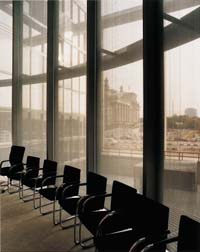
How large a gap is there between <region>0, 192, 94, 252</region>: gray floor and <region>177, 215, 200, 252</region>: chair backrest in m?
1.32

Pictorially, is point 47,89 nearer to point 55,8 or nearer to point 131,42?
point 55,8

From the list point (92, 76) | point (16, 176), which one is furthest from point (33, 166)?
point (92, 76)

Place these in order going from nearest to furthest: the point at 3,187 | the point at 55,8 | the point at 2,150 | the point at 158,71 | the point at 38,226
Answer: the point at 158,71 → the point at 38,226 → the point at 55,8 → the point at 3,187 → the point at 2,150

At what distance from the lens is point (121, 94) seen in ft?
11.1

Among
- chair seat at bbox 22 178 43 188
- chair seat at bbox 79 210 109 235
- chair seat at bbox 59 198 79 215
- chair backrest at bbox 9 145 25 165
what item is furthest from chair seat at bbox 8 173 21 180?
chair seat at bbox 79 210 109 235

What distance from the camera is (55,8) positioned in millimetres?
4988

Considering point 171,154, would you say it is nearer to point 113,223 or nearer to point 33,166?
point 113,223

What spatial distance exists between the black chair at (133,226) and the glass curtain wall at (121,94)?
550mm

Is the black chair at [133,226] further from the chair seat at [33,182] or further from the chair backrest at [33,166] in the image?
the chair backrest at [33,166]

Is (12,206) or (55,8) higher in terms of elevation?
(55,8)

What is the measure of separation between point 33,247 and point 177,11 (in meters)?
2.96

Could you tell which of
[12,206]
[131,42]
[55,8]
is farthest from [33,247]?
[55,8]

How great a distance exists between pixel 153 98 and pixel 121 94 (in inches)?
26.7

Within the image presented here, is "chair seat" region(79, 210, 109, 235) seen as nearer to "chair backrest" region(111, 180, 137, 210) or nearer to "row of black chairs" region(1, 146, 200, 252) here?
"row of black chairs" region(1, 146, 200, 252)
